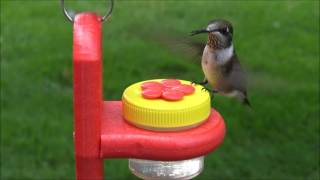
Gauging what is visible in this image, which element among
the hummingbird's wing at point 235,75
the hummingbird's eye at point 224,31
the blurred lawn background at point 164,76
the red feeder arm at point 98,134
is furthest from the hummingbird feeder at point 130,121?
the blurred lawn background at point 164,76

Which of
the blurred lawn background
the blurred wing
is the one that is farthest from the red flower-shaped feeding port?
the blurred lawn background

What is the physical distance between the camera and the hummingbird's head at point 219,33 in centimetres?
200

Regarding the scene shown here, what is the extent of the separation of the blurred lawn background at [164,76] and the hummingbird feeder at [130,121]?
1.92 metres

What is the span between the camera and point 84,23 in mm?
2045

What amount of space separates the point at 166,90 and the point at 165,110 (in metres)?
0.16

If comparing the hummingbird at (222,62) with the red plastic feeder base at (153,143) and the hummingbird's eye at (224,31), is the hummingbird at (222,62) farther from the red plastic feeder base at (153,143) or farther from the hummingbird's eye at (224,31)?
the red plastic feeder base at (153,143)

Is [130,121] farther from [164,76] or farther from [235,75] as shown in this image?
[164,76]

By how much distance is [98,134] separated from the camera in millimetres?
2008

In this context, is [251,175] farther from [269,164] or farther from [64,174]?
[64,174]

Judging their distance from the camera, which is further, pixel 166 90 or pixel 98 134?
pixel 166 90

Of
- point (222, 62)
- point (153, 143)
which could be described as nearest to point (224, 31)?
point (222, 62)

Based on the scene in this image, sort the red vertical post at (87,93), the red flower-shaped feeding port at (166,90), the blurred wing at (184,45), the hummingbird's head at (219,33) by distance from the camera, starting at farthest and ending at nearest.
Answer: the blurred wing at (184,45) → the red flower-shaped feeding port at (166,90) → the hummingbird's head at (219,33) → the red vertical post at (87,93)

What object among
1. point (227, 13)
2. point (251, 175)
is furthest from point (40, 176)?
point (227, 13)

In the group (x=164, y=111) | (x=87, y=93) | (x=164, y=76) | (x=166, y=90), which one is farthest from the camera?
(x=164, y=76)
